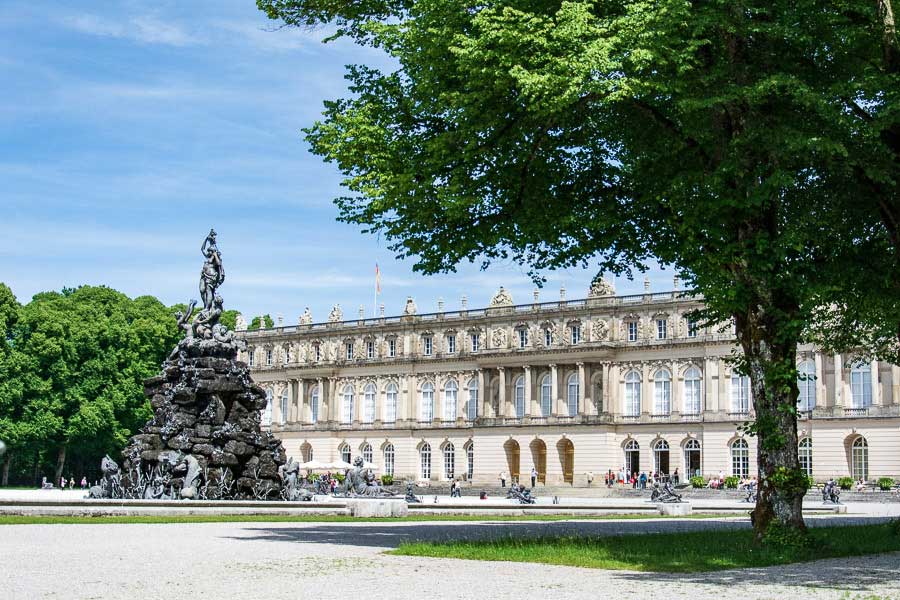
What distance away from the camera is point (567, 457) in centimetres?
7869

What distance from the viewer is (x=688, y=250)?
17.9m

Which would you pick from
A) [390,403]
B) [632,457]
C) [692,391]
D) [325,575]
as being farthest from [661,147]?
[390,403]

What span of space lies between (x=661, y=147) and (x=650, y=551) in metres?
6.51

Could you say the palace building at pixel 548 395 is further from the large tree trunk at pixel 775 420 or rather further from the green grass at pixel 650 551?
the large tree trunk at pixel 775 420

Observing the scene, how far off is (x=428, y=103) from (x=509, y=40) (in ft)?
7.87

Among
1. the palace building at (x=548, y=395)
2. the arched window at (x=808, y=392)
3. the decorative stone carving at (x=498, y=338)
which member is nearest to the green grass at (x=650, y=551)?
the palace building at (x=548, y=395)

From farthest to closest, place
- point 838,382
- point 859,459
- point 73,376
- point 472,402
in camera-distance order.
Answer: point 472,402 < point 73,376 < point 838,382 < point 859,459

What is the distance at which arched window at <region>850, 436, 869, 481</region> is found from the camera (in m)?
65.8

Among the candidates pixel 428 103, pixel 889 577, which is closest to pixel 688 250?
pixel 428 103

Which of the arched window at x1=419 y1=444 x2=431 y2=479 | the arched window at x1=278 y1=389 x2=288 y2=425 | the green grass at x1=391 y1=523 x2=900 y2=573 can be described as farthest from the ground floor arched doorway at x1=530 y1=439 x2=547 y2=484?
the green grass at x1=391 y1=523 x2=900 y2=573

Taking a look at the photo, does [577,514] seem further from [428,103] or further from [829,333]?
[428,103]

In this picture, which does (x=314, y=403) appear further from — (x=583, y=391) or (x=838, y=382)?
(x=838, y=382)

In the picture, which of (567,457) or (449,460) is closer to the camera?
(567,457)

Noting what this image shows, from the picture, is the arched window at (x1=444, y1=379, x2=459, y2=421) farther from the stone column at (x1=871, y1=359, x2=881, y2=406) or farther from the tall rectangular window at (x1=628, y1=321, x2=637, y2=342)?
the stone column at (x1=871, y1=359, x2=881, y2=406)
